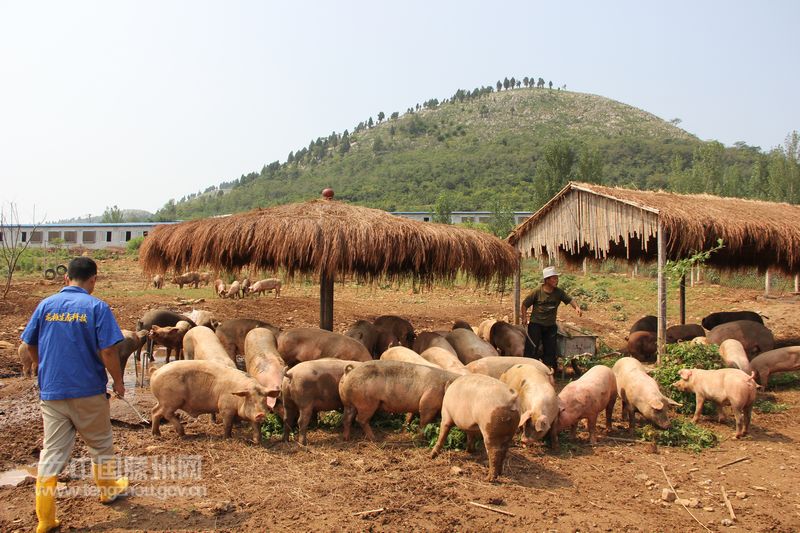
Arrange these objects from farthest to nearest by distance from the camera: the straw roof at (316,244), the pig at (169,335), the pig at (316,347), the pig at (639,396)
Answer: the pig at (169,335) < the straw roof at (316,244) < the pig at (316,347) < the pig at (639,396)

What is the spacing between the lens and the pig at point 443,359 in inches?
297

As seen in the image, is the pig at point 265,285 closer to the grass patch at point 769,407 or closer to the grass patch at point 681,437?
the grass patch at point 769,407

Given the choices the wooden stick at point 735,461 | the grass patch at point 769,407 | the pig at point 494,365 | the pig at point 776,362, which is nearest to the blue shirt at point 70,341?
the pig at point 494,365

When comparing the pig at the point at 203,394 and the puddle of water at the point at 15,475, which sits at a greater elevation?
the pig at the point at 203,394

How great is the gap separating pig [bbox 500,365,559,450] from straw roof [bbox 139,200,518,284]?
2.99 meters

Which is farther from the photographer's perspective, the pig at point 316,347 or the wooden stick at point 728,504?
the pig at point 316,347

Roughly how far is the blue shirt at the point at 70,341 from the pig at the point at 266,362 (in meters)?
2.09

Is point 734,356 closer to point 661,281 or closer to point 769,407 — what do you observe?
point 769,407

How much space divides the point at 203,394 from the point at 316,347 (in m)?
1.96

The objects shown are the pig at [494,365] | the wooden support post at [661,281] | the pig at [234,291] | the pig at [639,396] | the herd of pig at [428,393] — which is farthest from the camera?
the pig at [234,291]

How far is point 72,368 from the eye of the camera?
447 centimetres

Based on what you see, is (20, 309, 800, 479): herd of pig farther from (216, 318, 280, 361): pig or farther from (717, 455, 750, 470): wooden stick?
(216, 318, 280, 361): pig

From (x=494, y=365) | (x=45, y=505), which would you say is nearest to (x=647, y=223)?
(x=494, y=365)

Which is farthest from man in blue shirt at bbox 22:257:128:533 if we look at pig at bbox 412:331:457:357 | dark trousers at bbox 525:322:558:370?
dark trousers at bbox 525:322:558:370
